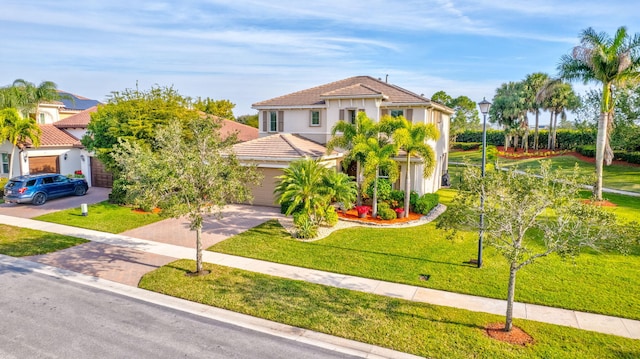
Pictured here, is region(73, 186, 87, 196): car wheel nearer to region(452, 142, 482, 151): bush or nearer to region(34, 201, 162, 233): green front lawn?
region(34, 201, 162, 233): green front lawn

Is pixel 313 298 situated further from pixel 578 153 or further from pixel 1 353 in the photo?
pixel 578 153

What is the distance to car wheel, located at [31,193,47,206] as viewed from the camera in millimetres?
23302

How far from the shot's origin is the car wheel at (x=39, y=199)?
23302mm

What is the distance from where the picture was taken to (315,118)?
27.4 m

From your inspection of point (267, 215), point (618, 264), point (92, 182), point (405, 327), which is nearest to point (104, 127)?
point (92, 182)

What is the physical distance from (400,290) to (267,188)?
1282 centimetres

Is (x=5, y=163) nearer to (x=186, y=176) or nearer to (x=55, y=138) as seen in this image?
(x=55, y=138)

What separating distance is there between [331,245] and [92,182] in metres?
22.5

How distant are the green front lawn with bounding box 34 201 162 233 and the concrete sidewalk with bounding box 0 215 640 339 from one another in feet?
4.14

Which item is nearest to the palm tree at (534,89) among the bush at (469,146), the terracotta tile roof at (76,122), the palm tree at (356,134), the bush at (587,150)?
the bush at (587,150)

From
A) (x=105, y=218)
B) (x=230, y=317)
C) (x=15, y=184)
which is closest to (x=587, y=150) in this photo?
(x=230, y=317)

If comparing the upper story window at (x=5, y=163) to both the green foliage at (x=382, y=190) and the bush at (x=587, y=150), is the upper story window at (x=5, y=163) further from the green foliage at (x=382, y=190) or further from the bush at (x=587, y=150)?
the bush at (x=587, y=150)

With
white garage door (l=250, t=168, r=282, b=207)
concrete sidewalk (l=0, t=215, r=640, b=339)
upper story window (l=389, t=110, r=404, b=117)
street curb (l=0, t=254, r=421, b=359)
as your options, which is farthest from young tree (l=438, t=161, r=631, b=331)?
upper story window (l=389, t=110, r=404, b=117)

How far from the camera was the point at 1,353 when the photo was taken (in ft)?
28.8
